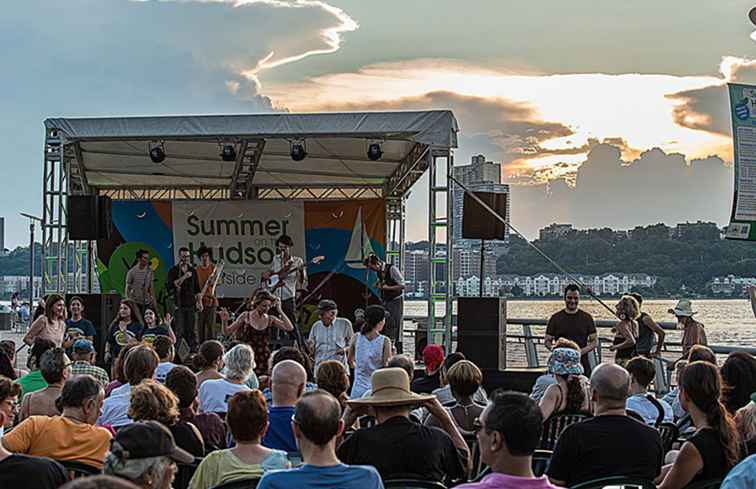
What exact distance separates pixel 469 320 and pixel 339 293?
4499mm

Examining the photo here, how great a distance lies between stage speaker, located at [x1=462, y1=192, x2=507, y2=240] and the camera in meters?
10.7

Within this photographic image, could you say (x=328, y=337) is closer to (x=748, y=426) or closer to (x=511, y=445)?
(x=748, y=426)

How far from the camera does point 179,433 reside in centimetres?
424

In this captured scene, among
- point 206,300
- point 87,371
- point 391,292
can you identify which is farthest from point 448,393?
point 206,300

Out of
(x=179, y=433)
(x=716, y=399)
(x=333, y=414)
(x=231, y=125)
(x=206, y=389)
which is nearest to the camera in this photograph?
(x=333, y=414)

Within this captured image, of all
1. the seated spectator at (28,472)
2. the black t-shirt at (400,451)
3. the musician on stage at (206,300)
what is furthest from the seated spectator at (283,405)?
the musician on stage at (206,300)

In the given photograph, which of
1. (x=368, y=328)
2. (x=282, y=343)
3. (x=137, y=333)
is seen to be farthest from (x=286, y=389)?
(x=282, y=343)

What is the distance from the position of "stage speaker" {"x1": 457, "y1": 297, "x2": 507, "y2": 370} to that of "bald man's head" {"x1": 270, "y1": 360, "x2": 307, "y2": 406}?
5977mm

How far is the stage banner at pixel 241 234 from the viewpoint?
577 inches

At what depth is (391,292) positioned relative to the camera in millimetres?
12547

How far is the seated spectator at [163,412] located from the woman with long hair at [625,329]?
19.0 ft

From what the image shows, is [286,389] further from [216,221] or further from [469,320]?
[216,221]

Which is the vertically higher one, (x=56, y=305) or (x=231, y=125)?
(x=231, y=125)

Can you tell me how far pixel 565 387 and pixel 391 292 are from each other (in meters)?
7.59
